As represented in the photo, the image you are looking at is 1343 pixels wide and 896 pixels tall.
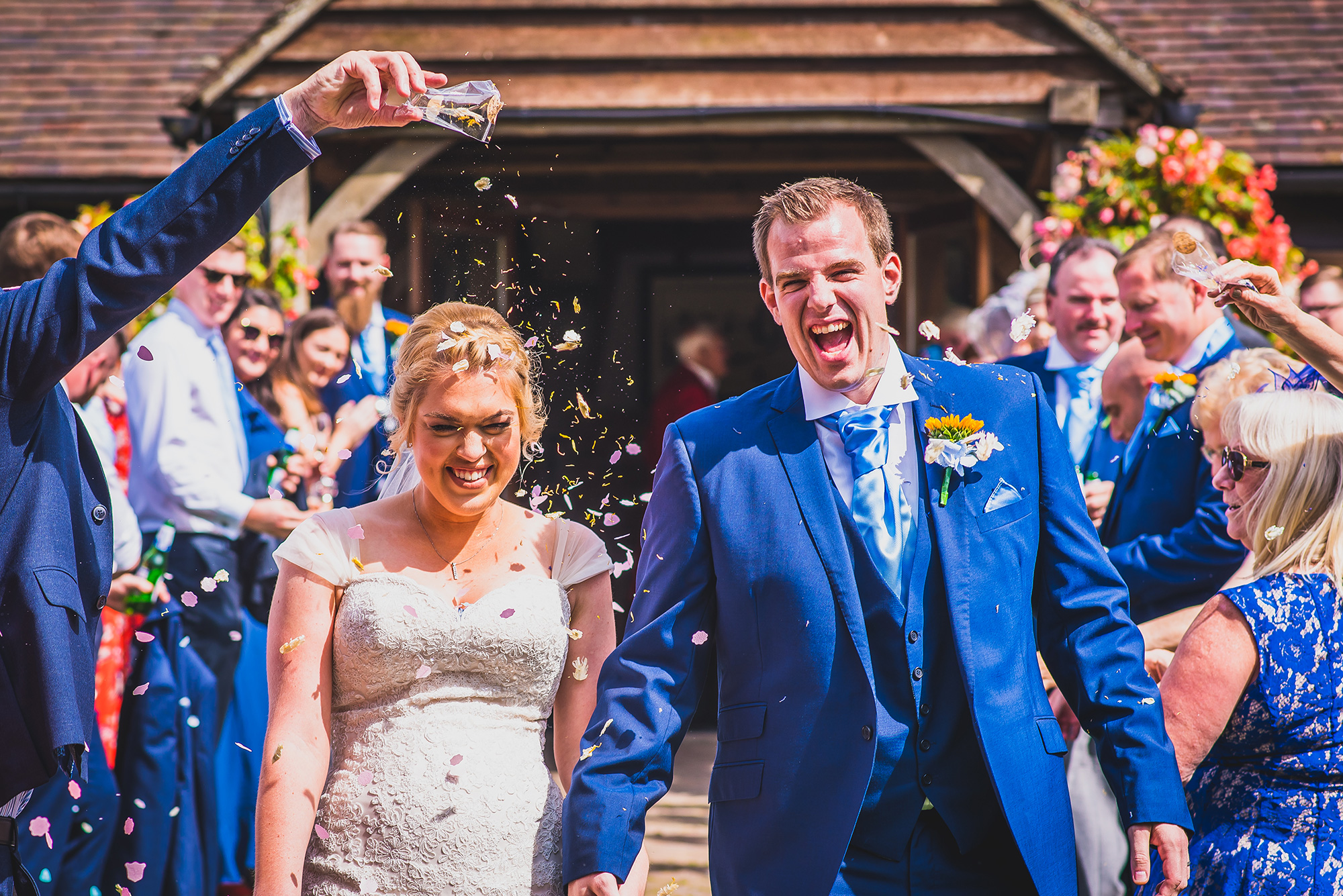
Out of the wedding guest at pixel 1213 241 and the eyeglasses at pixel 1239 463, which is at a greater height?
the wedding guest at pixel 1213 241

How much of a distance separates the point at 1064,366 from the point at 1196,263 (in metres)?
1.58

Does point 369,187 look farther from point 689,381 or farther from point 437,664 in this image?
point 437,664

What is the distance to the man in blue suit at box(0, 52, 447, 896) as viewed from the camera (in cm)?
235

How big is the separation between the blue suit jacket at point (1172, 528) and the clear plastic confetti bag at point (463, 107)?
7.27 feet

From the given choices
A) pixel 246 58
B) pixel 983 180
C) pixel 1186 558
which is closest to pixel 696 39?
pixel 983 180

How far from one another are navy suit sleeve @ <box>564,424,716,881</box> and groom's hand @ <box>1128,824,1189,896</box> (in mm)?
896

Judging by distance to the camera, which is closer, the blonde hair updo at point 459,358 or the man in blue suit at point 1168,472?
the blonde hair updo at point 459,358

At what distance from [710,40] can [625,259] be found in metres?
3.84

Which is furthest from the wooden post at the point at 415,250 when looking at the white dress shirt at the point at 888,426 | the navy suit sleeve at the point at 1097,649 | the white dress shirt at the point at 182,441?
the navy suit sleeve at the point at 1097,649

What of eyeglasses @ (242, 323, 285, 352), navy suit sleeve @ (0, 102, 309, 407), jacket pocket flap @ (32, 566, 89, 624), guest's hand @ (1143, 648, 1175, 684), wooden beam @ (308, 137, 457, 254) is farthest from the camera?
wooden beam @ (308, 137, 457, 254)

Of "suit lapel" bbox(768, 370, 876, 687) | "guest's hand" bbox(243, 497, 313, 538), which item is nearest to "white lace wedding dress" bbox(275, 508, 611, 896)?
"suit lapel" bbox(768, 370, 876, 687)

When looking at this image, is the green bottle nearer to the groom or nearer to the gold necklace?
the gold necklace

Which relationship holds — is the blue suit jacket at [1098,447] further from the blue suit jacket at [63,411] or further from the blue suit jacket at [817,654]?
the blue suit jacket at [63,411]

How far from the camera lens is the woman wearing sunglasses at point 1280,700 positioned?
268 centimetres
